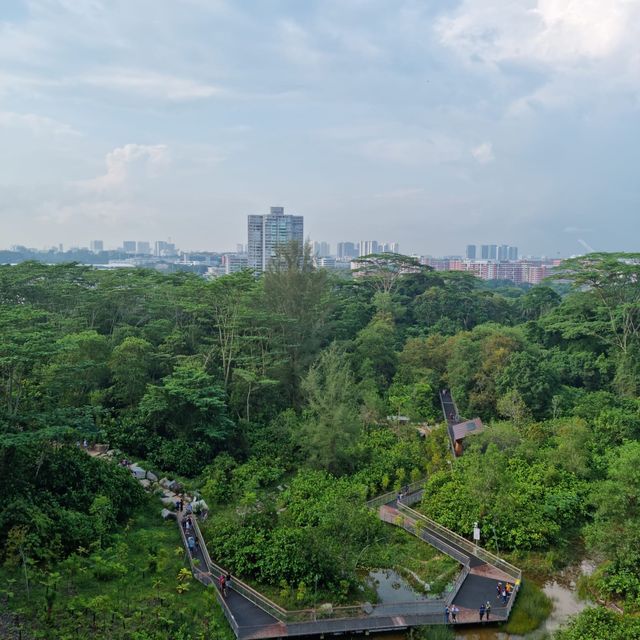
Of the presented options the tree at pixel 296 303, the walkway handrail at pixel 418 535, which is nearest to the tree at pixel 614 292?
the tree at pixel 296 303

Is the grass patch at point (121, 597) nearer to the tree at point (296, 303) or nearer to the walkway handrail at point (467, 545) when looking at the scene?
the walkway handrail at point (467, 545)

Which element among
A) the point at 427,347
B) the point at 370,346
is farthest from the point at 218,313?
the point at 427,347

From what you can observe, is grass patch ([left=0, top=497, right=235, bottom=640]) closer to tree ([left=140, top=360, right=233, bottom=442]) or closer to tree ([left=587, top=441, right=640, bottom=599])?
tree ([left=140, top=360, right=233, bottom=442])

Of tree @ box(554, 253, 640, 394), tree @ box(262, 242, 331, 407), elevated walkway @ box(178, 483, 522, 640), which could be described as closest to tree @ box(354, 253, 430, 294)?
tree @ box(554, 253, 640, 394)

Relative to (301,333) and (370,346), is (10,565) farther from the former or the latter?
(370,346)

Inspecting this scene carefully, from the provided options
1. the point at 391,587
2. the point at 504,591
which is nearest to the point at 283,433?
the point at 391,587

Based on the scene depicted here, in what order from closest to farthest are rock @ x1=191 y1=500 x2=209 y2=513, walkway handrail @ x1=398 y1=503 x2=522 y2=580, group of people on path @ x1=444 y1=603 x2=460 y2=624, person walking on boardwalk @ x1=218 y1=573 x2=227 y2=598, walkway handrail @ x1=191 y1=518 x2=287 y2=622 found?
walkway handrail @ x1=191 y1=518 x2=287 y2=622 → group of people on path @ x1=444 y1=603 x2=460 y2=624 → person walking on boardwalk @ x1=218 y1=573 x2=227 y2=598 → walkway handrail @ x1=398 y1=503 x2=522 y2=580 → rock @ x1=191 y1=500 x2=209 y2=513
